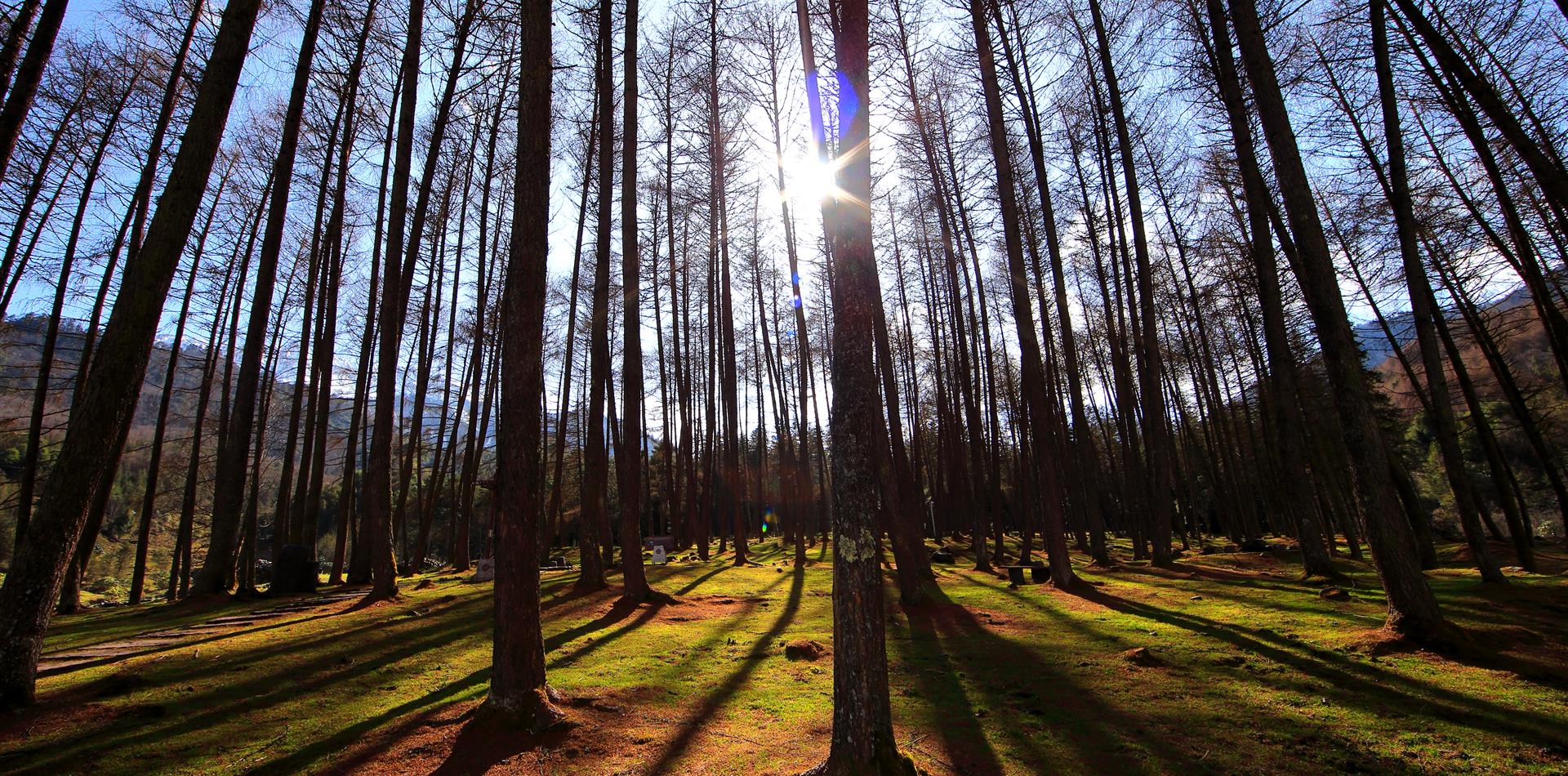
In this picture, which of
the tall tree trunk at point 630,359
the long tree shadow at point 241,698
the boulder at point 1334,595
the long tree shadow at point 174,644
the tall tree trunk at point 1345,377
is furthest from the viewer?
the tall tree trunk at point 630,359

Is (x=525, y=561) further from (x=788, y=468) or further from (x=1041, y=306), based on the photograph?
(x=788, y=468)

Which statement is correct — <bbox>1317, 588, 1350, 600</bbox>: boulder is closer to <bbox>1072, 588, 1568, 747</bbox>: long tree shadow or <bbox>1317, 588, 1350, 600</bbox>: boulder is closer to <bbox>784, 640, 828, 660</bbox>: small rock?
<bbox>1072, 588, 1568, 747</bbox>: long tree shadow

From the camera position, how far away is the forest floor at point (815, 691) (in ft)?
12.9

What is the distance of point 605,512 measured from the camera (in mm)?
13406

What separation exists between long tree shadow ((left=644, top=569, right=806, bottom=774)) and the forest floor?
0.11ft

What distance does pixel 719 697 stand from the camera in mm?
5629

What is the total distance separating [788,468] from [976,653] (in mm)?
17391

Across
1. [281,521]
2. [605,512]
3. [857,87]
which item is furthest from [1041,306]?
[281,521]

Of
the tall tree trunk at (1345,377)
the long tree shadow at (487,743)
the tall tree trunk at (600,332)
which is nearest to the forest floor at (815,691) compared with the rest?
the long tree shadow at (487,743)

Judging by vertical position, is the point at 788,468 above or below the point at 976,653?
above

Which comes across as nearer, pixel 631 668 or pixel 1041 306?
pixel 631 668

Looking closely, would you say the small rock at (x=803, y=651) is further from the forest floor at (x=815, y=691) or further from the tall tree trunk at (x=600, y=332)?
the tall tree trunk at (x=600, y=332)

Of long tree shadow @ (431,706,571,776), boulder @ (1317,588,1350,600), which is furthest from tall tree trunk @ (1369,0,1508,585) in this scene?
long tree shadow @ (431,706,571,776)

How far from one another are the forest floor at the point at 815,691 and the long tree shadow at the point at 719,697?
3 cm
